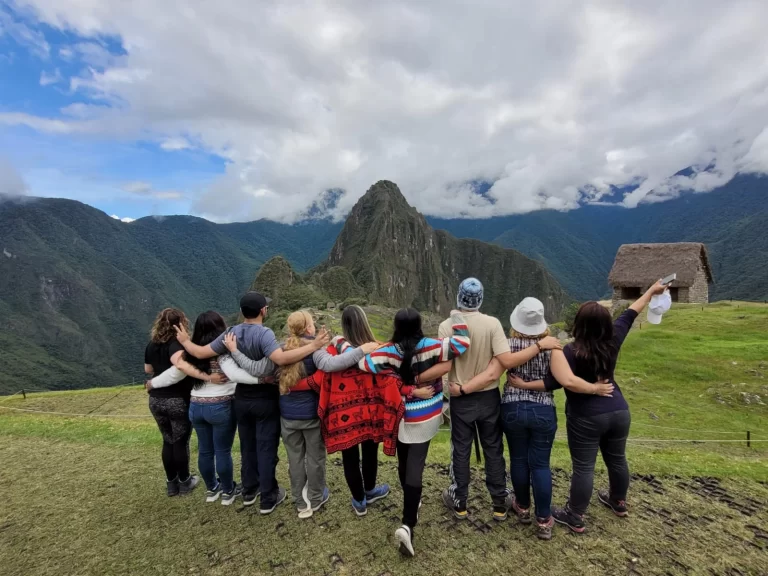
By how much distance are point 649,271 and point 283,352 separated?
37.3 meters

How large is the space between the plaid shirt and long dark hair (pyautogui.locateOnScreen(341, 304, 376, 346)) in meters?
1.65

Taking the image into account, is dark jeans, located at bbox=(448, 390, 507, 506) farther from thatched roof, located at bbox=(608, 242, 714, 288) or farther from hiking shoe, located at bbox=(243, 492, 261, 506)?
thatched roof, located at bbox=(608, 242, 714, 288)

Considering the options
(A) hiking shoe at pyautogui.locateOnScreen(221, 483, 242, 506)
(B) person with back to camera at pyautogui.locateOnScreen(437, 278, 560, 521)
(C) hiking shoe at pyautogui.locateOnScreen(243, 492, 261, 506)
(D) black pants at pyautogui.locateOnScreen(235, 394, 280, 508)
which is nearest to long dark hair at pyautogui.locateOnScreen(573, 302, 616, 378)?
(B) person with back to camera at pyautogui.locateOnScreen(437, 278, 560, 521)

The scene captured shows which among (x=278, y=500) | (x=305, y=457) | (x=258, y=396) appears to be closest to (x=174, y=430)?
(x=258, y=396)

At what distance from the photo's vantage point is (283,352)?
4332 mm

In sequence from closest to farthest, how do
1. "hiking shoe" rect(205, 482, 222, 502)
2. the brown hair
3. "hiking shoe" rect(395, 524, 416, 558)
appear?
"hiking shoe" rect(395, 524, 416, 558) → the brown hair → "hiking shoe" rect(205, 482, 222, 502)

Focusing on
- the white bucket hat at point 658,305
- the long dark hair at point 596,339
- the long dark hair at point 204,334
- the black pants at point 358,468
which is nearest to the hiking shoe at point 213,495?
the long dark hair at point 204,334

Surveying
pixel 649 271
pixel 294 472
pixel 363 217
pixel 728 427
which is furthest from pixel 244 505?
pixel 363 217

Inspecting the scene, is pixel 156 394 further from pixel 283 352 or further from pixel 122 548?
pixel 283 352

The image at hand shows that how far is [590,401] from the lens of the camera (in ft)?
13.3

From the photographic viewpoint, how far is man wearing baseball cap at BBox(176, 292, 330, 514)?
4457 millimetres

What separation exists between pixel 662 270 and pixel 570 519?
35.8 m

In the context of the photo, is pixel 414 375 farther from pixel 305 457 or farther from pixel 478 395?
pixel 305 457

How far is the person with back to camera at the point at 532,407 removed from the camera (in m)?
4.12
